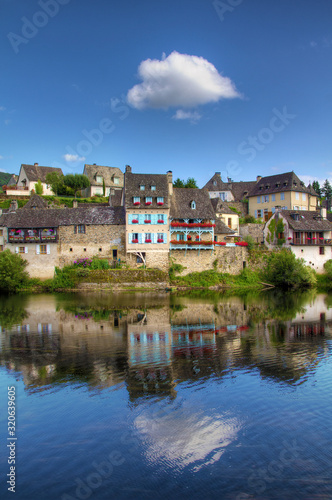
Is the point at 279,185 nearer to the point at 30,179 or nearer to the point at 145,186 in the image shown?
the point at 145,186

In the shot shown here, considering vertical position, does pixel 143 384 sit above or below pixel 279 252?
below

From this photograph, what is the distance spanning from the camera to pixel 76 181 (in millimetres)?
61531

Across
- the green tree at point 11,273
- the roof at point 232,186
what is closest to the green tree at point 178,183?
the roof at point 232,186

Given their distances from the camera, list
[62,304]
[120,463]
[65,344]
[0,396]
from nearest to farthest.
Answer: [120,463], [0,396], [65,344], [62,304]

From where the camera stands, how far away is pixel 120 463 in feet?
28.4

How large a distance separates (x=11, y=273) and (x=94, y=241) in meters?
9.93

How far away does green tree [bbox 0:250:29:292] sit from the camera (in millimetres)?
38031

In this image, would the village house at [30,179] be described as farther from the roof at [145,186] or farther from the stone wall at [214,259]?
the stone wall at [214,259]

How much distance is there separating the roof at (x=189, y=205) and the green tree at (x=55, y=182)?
2440 centimetres

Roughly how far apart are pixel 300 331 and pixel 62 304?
19.1 meters

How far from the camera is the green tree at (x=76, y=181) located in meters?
61.6

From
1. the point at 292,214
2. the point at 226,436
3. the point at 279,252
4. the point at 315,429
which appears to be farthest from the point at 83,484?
the point at 292,214

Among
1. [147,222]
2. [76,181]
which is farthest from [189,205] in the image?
[76,181]

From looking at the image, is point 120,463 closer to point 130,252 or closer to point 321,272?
point 130,252
